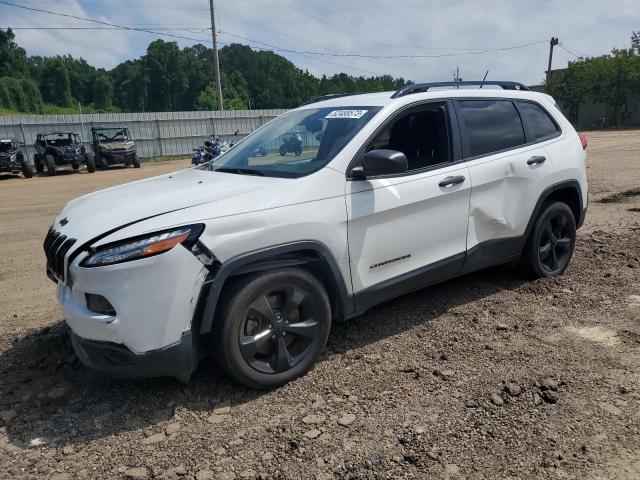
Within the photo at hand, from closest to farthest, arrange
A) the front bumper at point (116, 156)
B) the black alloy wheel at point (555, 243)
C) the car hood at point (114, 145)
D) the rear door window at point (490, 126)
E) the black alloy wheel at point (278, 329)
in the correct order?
1. the black alloy wheel at point (278, 329)
2. the rear door window at point (490, 126)
3. the black alloy wheel at point (555, 243)
4. the front bumper at point (116, 156)
5. the car hood at point (114, 145)

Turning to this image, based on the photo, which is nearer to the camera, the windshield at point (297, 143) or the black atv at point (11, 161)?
the windshield at point (297, 143)

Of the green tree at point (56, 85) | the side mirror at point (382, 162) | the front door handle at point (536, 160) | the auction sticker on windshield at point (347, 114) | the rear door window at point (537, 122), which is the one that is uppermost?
the green tree at point (56, 85)

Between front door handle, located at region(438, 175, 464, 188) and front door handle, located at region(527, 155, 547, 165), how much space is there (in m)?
0.92

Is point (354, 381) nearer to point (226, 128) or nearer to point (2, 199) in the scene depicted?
point (2, 199)

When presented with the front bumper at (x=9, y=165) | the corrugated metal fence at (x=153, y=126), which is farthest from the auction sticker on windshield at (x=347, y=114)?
the corrugated metal fence at (x=153, y=126)

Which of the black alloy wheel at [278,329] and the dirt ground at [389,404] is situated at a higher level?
the black alloy wheel at [278,329]

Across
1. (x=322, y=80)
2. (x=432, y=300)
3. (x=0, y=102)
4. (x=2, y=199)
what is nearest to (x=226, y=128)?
(x=2, y=199)

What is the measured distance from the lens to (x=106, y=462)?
109 inches

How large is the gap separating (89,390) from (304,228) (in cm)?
176

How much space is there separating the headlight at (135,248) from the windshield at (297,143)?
0.97 m

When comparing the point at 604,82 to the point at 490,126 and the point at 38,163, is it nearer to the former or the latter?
the point at 38,163

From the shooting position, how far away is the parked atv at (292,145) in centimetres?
400

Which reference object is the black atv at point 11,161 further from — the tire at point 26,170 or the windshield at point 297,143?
the windshield at point 297,143

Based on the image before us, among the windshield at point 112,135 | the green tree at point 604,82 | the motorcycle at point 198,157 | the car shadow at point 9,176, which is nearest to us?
the motorcycle at point 198,157
